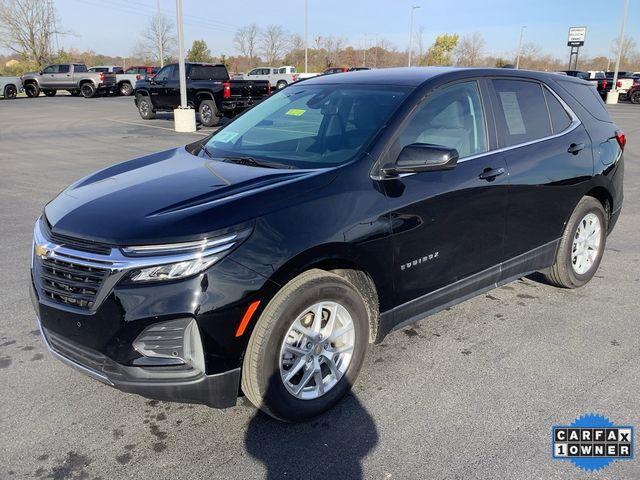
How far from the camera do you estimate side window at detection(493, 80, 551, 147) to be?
159 inches

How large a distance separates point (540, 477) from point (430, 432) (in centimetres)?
57

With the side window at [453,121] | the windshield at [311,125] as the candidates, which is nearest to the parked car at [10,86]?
the windshield at [311,125]

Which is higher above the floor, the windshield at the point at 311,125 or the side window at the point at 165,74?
the side window at the point at 165,74

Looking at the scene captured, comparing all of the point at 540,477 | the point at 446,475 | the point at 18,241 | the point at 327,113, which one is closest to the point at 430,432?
the point at 446,475

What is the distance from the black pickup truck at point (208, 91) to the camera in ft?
58.9

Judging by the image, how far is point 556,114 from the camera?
14.8ft

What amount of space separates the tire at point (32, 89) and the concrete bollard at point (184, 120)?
2426 centimetres

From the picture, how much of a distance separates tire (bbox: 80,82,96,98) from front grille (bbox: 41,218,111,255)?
119ft

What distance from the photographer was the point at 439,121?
3.65 m

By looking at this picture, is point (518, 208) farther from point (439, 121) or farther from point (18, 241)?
point (18, 241)

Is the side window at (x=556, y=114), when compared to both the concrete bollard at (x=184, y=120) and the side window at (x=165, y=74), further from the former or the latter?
the side window at (x=165, y=74)

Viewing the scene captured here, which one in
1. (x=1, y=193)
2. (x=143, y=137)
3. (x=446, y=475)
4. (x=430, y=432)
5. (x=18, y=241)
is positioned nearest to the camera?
(x=446, y=475)

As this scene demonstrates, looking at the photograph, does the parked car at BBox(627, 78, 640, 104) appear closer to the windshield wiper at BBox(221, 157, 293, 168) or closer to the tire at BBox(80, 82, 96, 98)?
the tire at BBox(80, 82, 96, 98)

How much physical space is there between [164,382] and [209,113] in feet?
55.1
